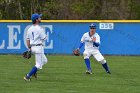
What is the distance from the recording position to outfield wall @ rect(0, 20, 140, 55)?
2795 centimetres

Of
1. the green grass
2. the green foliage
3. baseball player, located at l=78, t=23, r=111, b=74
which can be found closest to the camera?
the green grass

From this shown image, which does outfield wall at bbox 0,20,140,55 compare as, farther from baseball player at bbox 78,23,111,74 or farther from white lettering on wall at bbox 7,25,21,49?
baseball player at bbox 78,23,111,74

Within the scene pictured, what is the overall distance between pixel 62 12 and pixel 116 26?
48.4 ft

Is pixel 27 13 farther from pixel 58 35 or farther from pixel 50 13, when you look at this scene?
pixel 58 35

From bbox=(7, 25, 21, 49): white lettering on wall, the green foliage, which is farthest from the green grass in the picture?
the green foliage

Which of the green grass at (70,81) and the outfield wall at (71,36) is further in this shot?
the outfield wall at (71,36)

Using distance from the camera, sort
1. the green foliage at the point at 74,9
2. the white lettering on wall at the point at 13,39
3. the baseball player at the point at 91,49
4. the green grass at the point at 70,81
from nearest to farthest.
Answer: the green grass at the point at 70,81
the baseball player at the point at 91,49
the white lettering on wall at the point at 13,39
the green foliage at the point at 74,9

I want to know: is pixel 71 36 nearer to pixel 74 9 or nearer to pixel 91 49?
pixel 91 49

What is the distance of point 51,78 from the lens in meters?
15.7

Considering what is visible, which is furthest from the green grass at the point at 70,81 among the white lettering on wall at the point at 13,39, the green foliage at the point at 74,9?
the green foliage at the point at 74,9

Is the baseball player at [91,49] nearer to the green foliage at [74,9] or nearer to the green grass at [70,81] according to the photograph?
the green grass at [70,81]

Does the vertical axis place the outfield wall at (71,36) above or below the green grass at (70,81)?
below

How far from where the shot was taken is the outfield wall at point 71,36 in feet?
91.7

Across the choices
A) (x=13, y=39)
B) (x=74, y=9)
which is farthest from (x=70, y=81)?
(x=74, y=9)
